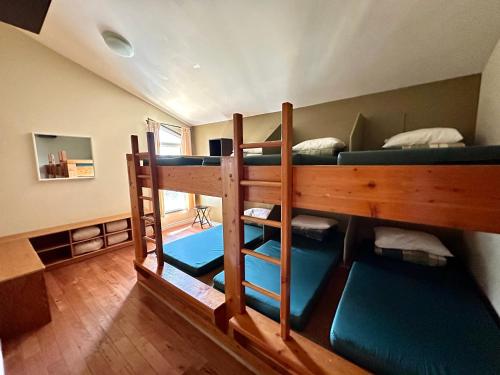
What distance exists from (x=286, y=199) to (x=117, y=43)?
9.70 feet

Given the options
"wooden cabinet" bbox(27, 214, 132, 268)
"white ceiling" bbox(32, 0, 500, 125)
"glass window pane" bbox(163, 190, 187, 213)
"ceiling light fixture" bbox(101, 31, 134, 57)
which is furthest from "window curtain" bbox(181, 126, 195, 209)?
"ceiling light fixture" bbox(101, 31, 134, 57)

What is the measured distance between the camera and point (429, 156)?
0.88m

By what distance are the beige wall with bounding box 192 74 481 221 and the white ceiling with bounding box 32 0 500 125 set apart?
0.12m

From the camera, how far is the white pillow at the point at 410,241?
198cm

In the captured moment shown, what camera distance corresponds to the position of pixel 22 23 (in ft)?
7.25

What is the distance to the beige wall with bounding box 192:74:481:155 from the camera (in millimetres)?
2059

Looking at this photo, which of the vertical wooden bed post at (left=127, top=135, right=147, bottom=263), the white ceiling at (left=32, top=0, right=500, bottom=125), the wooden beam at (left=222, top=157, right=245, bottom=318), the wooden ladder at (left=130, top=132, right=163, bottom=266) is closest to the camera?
the wooden beam at (left=222, top=157, right=245, bottom=318)

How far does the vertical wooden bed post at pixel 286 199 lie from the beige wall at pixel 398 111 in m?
2.06

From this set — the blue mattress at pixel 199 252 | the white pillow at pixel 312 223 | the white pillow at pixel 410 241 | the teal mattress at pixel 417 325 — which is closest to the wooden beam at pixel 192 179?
the blue mattress at pixel 199 252

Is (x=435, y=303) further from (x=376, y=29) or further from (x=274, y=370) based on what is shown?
(x=376, y=29)

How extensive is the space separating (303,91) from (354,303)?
8.36 ft

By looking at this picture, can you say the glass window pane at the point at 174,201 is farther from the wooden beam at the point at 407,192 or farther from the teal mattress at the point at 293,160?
the wooden beam at the point at 407,192

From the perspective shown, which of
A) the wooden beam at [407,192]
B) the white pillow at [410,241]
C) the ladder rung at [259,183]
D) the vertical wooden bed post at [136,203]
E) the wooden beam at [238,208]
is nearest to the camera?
the wooden beam at [407,192]

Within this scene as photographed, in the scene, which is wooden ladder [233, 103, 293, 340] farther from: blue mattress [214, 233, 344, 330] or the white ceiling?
the white ceiling
